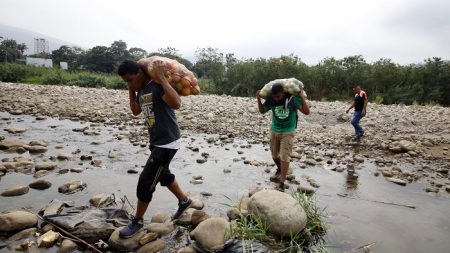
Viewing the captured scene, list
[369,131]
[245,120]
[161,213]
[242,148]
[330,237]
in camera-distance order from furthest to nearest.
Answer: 1. [245,120]
2. [369,131]
3. [242,148]
4. [161,213]
5. [330,237]

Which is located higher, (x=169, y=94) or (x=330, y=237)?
(x=169, y=94)

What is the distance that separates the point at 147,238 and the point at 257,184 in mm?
2872

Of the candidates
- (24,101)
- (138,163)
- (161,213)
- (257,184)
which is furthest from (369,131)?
(24,101)

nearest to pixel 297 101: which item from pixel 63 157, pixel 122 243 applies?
pixel 122 243

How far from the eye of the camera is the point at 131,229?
3787 mm

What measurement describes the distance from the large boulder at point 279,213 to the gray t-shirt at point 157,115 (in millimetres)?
1342

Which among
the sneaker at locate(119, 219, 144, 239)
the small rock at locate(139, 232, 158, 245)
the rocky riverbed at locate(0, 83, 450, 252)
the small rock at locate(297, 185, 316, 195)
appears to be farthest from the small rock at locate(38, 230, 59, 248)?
Answer: the small rock at locate(297, 185, 316, 195)

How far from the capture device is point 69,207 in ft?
14.9

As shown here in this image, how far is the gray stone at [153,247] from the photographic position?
3.63 metres

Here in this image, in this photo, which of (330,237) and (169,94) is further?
(330,237)

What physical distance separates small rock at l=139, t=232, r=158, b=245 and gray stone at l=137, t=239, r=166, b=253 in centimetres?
5

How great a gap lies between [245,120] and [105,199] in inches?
320

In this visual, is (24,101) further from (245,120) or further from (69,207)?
(69,207)

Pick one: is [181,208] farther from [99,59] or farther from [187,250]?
[99,59]
